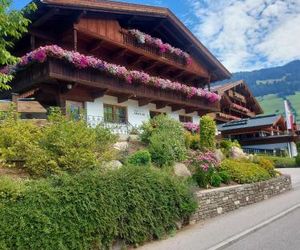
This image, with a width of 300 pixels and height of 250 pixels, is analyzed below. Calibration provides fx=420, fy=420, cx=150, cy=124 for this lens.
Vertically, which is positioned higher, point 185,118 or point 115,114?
point 185,118

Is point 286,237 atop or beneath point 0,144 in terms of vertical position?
beneath

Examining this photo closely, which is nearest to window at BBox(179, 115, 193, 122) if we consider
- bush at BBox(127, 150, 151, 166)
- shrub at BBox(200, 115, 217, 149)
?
shrub at BBox(200, 115, 217, 149)

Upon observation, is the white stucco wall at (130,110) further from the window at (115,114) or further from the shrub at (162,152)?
the shrub at (162,152)

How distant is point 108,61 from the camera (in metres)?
23.3

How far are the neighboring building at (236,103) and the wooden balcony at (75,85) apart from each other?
2381cm

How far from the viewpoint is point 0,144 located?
1185 cm

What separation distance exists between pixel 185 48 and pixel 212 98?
12.9 ft

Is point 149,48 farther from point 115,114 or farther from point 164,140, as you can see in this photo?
point 164,140

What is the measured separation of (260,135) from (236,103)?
5109mm

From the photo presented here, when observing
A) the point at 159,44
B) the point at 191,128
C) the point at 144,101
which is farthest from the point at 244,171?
the point at 159,44

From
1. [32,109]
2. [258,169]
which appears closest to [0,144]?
[32,109]

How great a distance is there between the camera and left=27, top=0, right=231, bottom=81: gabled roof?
1890 cm

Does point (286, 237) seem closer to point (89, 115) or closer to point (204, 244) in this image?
point (204, 244)

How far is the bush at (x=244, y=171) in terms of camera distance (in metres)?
18.4
